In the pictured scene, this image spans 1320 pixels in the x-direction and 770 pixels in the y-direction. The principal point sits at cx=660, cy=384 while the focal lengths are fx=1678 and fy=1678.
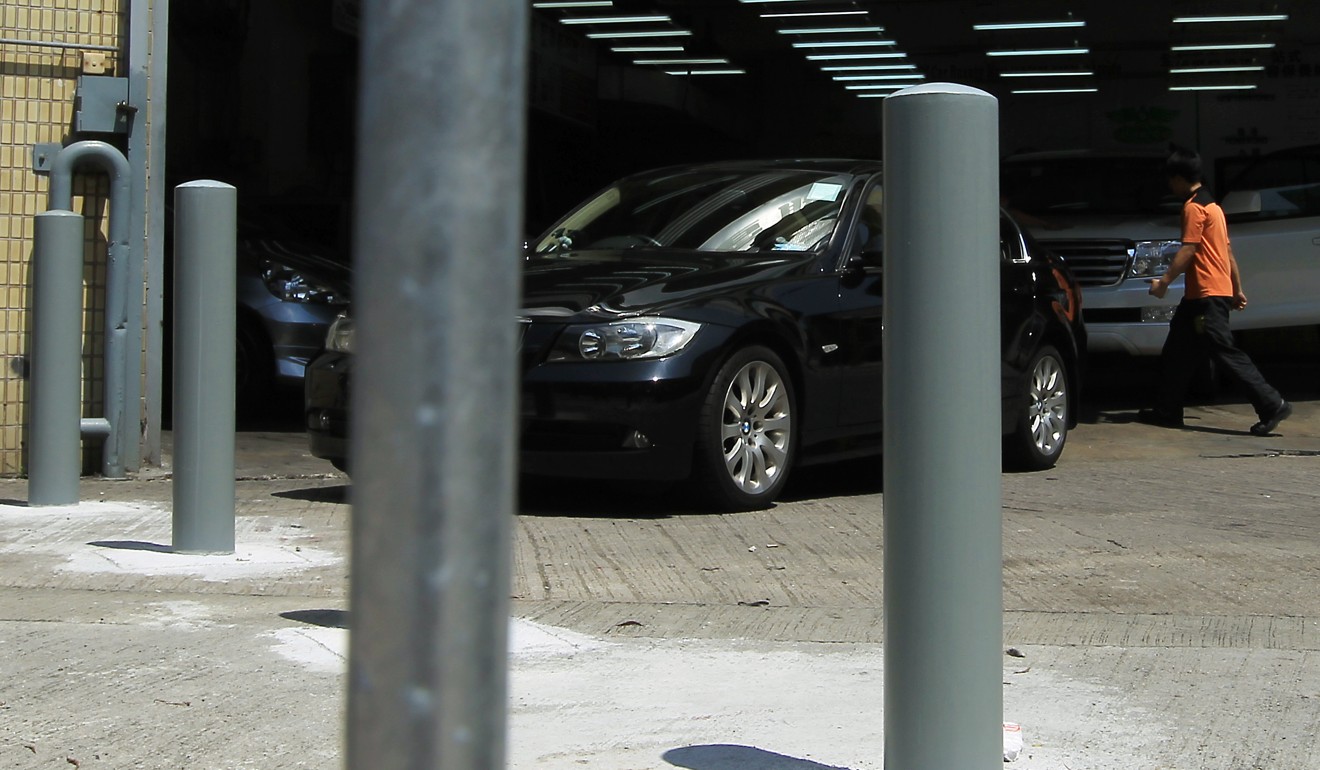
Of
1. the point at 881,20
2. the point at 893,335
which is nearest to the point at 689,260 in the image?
the point at 893,335

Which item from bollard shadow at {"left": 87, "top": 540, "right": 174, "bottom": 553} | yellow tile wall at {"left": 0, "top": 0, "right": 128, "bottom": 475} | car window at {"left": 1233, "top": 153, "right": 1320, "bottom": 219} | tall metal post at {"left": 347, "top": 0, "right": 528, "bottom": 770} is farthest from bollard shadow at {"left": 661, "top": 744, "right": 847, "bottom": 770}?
car window at {"left": 1233, "top": 153, "right": 1320, "bottom": 219}

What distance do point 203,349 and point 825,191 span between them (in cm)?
332

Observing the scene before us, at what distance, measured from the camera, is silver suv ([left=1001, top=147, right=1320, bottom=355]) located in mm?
11148

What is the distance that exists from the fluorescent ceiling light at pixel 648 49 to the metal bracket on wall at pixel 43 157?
42.5 ft

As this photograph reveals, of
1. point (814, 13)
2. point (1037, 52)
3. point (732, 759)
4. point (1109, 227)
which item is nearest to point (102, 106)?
point (732, 759)

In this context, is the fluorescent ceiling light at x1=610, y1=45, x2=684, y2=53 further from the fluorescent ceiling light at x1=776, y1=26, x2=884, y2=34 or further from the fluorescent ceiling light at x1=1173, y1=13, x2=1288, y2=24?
the fluorescent ceiling light at x1=1173, y1=13, x2=1288, y2=24

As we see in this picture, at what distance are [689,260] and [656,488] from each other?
3.24ft

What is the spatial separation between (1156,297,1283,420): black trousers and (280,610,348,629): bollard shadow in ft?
22.5

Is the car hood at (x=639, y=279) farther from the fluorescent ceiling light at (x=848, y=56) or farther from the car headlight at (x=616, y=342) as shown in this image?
the fluorescent ceiling light at (x=848, y=56)

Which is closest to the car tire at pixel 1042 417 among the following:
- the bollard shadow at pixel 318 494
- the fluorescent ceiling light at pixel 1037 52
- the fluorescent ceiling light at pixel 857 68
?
the bollard shadow at pixel 318 494

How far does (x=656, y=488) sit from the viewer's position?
6.76 meters

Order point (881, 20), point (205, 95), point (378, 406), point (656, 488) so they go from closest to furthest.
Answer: point (378, 406) < point (656, 488) < point (205, 95) < point (881, 20)

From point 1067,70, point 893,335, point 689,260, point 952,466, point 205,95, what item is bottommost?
point 952,466

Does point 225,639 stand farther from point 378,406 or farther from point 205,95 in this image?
point 205,95
